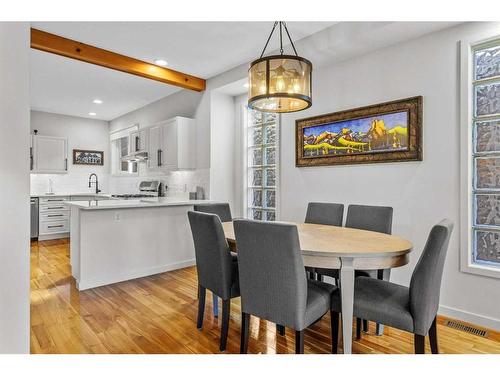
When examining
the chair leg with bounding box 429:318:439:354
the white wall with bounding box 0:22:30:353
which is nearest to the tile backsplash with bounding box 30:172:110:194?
the white wall with bounding box 0:22:30:353

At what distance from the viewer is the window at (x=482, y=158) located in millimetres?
2494

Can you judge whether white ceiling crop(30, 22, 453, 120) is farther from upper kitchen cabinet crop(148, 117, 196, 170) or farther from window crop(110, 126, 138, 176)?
window crop(110, 126, 138, 176)

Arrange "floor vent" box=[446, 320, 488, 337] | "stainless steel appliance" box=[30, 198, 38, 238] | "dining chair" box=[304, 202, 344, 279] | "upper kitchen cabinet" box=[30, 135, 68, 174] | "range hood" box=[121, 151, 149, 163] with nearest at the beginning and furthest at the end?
"floor vent" box=[446, 320, 488, 337], "dining chair" box=[304, 202, 344, 279], "range hood" box=[121, 151, 149, 163], "stainless steel appliance" box=[30, 198, 38, 238], "upper kitchen cabinet" box=[30, 135, 68, 174]

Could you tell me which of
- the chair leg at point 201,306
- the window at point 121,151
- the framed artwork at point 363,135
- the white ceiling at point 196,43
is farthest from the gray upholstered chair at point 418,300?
the window at point 121,151

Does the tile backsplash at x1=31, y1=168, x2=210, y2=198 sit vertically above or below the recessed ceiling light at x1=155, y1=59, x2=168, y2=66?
below

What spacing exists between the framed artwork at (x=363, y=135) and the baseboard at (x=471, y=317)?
132cm

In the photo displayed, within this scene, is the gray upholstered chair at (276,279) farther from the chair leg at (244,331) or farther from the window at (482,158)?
the window at (482,158)

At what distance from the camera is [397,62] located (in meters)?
3.00

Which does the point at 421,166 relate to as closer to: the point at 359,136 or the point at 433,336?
the point at 359,136

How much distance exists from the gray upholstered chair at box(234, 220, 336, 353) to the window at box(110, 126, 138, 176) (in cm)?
496

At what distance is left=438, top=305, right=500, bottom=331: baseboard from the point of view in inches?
96.8
